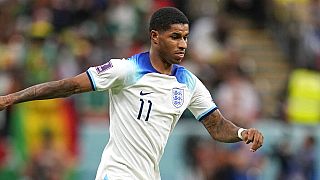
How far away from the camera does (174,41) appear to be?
903cm

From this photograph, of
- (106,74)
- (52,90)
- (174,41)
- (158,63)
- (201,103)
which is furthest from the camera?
(201,103)

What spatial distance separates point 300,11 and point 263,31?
1078mm

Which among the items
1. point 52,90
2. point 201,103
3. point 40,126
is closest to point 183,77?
point 201,103

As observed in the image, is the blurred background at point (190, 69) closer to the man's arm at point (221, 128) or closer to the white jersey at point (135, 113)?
the man's arm at point (221, 128)

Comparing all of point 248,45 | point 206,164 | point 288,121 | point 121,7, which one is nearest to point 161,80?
point 206,164

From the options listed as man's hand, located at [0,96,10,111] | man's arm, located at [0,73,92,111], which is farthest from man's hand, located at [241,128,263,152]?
man's hand, located at [0,96,10,111]

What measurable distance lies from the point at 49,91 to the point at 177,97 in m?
1.09

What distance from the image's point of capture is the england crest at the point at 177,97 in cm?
916

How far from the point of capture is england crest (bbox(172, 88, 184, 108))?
361 inches

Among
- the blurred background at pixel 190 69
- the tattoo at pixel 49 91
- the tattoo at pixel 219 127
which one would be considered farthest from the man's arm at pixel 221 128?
the blurred background at pixel 190 69

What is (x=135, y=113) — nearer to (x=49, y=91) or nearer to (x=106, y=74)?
(x=106, y=74)

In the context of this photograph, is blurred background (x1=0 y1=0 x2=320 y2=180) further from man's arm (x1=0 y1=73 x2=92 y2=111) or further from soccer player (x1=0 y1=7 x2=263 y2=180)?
man's arm (x1=0 y1=73 x2=92 y2=111)

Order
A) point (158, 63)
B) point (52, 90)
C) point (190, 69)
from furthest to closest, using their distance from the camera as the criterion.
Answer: point (190, 69)
point (158, 63)
point (52, 90)

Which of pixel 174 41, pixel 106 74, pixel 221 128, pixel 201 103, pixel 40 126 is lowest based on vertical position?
pixel 40 126
